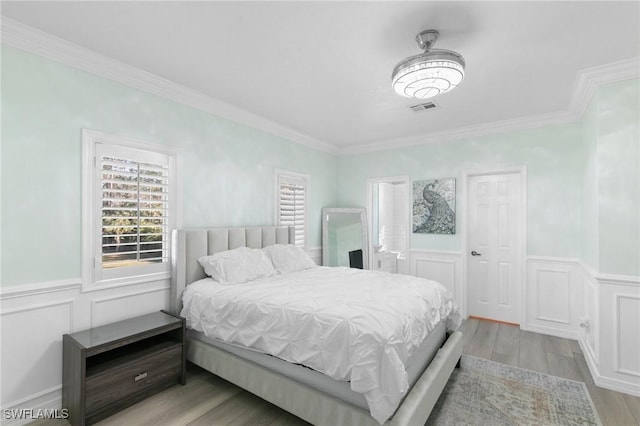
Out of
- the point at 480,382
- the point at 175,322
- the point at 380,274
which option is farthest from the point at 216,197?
the point at 480,382

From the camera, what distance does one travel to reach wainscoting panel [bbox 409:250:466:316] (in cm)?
449

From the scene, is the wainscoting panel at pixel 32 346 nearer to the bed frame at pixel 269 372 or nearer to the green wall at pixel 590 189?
the bed frame at pixel 269 372

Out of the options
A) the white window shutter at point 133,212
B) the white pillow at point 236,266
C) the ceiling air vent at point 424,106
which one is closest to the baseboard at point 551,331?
the ceiling air vent at point 424,106

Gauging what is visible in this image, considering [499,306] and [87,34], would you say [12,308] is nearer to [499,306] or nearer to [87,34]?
[87,34]

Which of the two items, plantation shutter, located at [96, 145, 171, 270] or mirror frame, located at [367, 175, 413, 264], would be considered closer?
plantation shutter, located at [96, 145, 171, 270]

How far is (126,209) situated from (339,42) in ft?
7.44


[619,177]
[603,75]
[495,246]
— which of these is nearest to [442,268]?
[495,246]

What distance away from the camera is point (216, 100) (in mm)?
3410

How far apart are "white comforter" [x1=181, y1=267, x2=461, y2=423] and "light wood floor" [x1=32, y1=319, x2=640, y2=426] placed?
0.48 m

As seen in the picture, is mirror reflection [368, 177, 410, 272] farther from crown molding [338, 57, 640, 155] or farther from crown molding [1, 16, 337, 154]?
crown molding [1, 16, 337, 154]

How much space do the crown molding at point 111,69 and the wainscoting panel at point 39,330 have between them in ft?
5.56

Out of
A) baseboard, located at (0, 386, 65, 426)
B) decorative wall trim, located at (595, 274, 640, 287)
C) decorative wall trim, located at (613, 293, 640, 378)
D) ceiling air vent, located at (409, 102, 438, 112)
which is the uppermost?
ceiling air vent, located at (409, 102, 438, 112)

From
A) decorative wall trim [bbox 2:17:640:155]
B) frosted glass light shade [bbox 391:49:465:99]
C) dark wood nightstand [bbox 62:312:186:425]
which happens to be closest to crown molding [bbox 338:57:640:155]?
decorative wall trim [bbox 2:17:640:155]

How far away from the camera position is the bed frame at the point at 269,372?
6.09 feet
